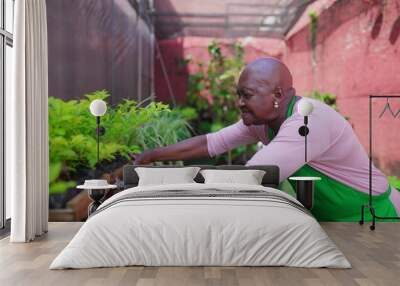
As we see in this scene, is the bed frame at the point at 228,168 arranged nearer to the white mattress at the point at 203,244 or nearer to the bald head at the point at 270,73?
the bald head at the point at 270,73

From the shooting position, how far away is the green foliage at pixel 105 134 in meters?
6.11

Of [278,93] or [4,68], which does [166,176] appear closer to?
[278,93]

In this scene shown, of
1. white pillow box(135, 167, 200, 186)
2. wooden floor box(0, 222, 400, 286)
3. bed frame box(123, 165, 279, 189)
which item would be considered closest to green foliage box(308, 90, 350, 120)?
bed frame box(123, 165, 279, 189)

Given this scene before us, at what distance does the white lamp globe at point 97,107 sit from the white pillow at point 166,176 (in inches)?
30.3

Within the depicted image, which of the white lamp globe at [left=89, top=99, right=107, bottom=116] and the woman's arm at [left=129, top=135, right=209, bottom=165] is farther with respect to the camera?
the woman's arm at [left=129, top=135, right=209, bottom=165]

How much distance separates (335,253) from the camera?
3.84 metres

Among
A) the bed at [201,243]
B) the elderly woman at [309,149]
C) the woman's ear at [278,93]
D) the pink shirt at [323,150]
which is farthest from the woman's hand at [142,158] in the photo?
the bed at [201,243]

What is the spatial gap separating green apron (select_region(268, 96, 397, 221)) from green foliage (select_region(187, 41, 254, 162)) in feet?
1.94

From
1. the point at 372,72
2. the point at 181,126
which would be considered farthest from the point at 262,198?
the point at 372,72

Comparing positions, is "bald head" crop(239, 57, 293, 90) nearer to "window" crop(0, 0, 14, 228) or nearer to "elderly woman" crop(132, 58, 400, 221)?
"elderly woman" crop(132, 58, 400, 221)

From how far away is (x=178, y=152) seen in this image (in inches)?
248

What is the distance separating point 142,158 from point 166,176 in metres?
0.83

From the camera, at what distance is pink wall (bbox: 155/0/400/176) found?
6.21m

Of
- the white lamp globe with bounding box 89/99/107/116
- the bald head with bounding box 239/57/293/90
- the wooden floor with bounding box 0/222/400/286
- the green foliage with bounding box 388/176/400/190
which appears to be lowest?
the wooden floor with bounding box 0/222/400/286
